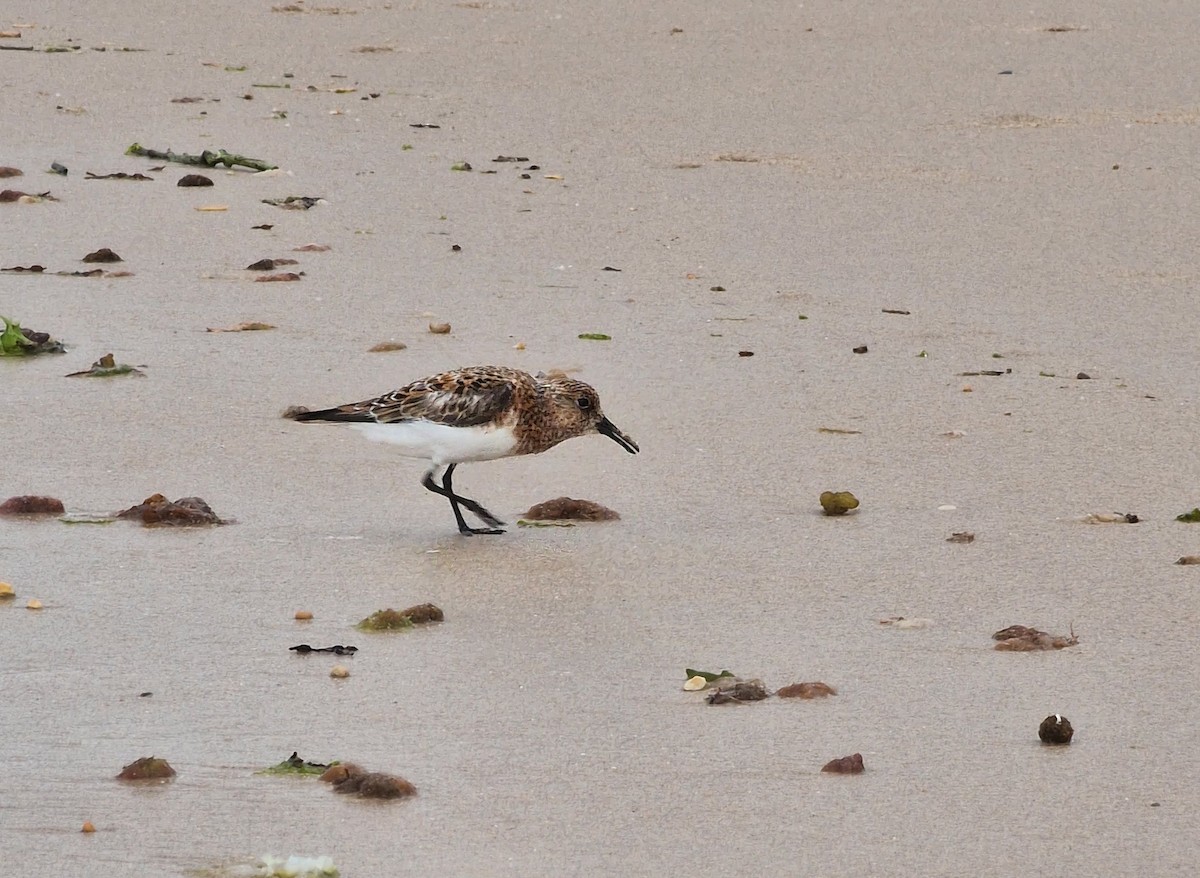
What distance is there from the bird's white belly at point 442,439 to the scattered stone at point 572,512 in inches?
9.6

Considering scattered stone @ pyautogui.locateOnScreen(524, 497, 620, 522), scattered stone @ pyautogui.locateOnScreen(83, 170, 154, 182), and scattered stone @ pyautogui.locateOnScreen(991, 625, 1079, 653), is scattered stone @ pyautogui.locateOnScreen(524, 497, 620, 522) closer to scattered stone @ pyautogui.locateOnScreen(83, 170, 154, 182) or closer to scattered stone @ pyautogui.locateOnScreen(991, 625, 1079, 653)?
scattered stone @ pyautogui.locateOnScreen(991, 625, 1079, 653)

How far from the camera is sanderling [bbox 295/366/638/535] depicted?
20.8ft

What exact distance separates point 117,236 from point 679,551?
4554mm

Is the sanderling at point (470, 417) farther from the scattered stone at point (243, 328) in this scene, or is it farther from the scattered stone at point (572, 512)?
the scattered stone at point (243, 328)

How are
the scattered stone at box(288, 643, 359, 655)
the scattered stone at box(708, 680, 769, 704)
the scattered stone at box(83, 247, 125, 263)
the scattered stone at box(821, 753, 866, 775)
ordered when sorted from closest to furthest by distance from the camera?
the scattered stone at box(821, 753, 866, 775) → the scattered stone at box(708, 680, 769, 704) → the scattered stone at box(288, 643, 359, 655) → the scattered stone at box(83, 247, 125, 263)

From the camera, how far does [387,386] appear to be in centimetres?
754

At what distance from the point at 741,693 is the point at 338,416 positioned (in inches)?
85.0

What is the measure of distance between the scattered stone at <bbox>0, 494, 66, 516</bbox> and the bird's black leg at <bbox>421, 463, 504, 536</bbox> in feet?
4.04

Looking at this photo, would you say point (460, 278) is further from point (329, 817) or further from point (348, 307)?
point (329, 817)

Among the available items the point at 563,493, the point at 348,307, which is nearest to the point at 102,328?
the point at 348,307

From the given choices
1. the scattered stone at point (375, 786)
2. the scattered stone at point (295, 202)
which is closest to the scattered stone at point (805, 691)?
the scattered stone at point (375, 786)

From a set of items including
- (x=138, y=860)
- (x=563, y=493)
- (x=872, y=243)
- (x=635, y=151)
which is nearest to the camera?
(x=138, y=860)

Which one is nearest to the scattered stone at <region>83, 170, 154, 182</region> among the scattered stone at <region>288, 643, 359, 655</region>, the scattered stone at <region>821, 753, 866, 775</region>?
the scattered stone at <region>288, 643, 359, 655</region>

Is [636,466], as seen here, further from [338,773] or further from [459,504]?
[338,773]
